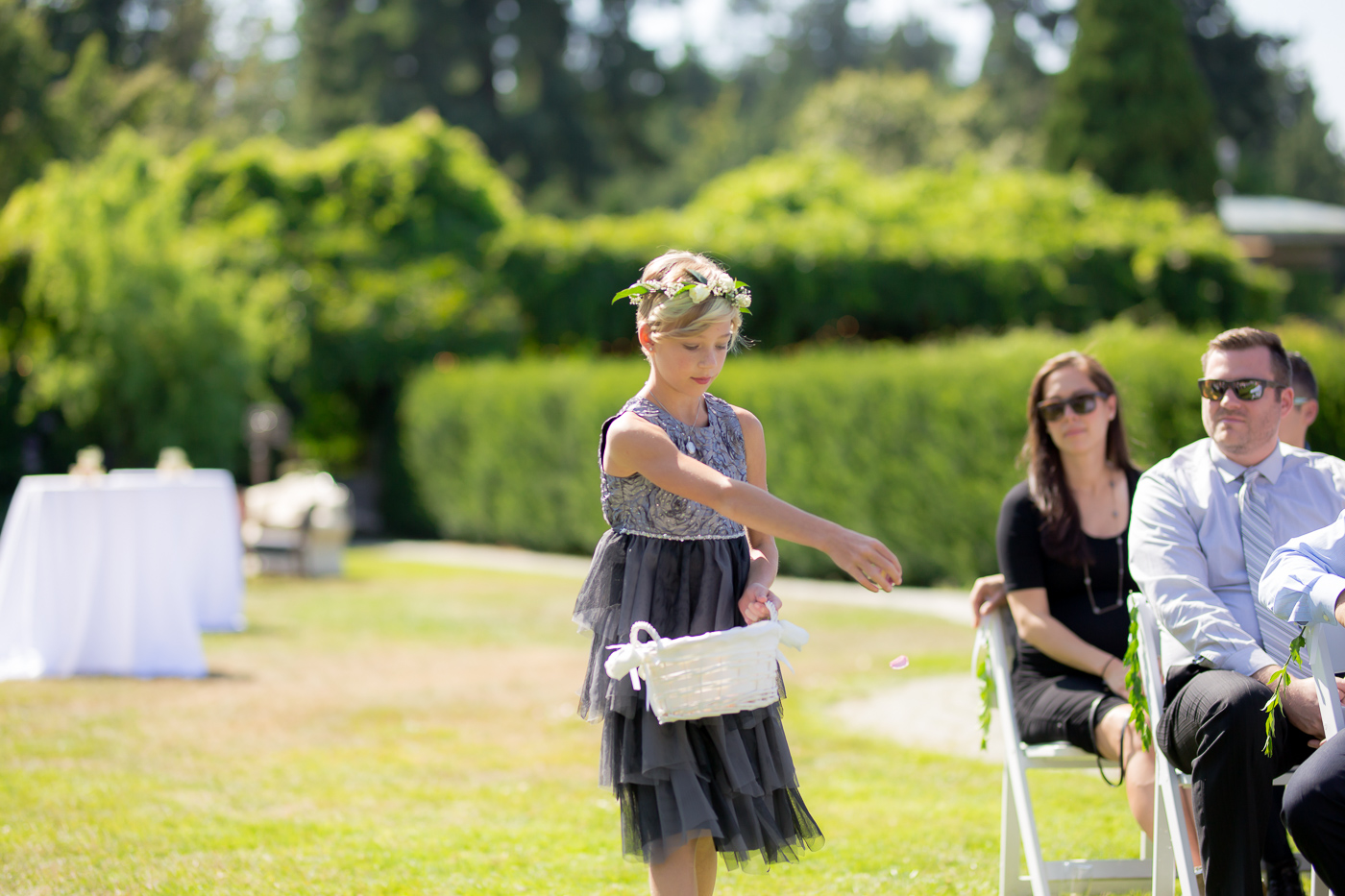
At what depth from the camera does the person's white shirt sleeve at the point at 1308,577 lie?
2785mm

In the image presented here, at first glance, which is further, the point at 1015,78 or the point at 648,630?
the point at 1015,78

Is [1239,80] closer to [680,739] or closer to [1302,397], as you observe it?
[1302,397]

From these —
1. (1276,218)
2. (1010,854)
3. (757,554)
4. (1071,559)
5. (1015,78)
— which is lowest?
(1010,854)

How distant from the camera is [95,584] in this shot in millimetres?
7711

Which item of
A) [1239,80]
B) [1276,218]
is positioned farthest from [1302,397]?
[1239,80]

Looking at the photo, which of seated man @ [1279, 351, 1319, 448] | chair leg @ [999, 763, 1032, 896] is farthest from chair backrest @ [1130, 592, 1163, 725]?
seated man @ [1279, 351, 1319, 448]

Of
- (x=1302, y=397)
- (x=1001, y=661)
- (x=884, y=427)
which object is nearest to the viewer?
(x=1001, y=661)

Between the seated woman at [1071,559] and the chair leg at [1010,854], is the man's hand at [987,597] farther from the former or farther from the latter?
the chair leg at [1010,854]

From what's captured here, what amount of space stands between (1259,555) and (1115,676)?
1.94 feet

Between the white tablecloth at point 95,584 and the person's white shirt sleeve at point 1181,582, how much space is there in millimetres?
6234

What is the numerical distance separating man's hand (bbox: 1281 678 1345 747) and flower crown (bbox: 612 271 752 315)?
1.60 meters

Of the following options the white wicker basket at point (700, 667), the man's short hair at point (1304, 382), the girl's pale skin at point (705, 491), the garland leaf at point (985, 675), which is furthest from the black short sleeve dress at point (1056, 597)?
the white wicker basket at point (700, 667)

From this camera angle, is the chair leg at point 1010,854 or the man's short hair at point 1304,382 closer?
the chair leg at point 1010,854

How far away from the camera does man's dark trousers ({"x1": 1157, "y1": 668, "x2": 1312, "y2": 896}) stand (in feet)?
9.46
